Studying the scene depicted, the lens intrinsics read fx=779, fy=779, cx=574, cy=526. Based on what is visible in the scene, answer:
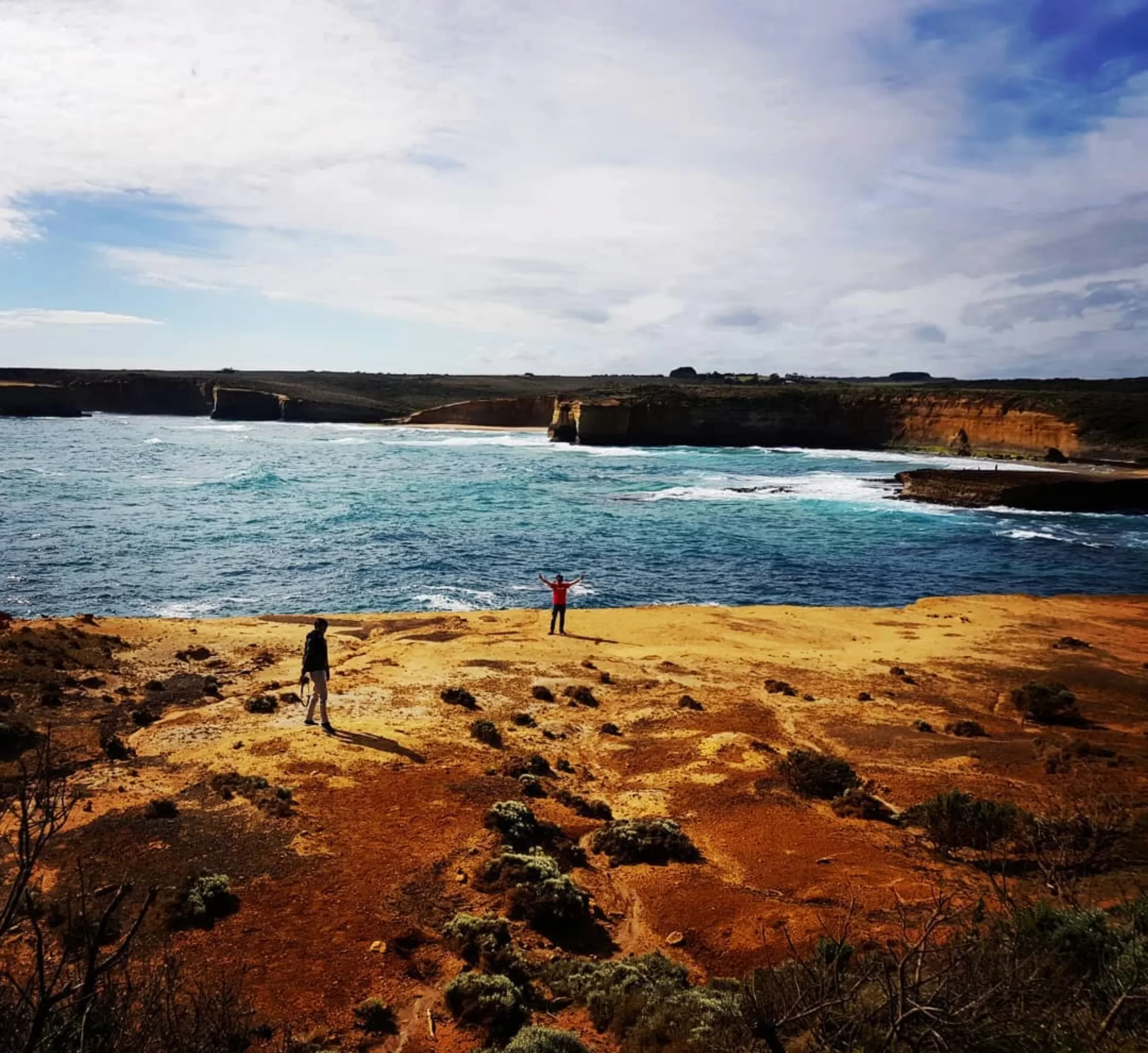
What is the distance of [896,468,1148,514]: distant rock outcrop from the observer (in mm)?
51906

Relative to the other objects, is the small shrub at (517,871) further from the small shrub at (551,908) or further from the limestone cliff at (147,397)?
the limestone cliff at (147,397)

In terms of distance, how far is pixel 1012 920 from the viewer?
760 cm

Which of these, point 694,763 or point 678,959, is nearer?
point 678,959

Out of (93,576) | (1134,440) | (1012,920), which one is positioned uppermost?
(1134,440)

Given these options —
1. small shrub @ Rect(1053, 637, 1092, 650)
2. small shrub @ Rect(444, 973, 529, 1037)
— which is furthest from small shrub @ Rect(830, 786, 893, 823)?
small shrub @ Rect(1053, 637, 1092, 650)

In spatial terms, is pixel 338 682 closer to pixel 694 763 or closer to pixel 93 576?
pixel 694 763

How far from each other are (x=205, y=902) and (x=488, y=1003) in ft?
12.4

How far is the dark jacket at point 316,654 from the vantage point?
14.5 metres

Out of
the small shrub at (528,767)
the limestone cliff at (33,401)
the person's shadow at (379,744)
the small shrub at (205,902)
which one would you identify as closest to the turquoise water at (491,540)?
the person's shadow at (379,744)

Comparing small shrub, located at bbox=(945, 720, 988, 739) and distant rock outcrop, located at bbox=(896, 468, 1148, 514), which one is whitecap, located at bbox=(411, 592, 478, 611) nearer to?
small shrub, located at bbox=(945, 720, 988, 739)

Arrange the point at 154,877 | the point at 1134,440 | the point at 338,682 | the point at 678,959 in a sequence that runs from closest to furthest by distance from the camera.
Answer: the point at 678,959 → the point at 154,877 → the point at 338,682 → the point at 1134,440

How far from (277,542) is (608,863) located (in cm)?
3205

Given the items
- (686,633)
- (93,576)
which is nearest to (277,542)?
(93,576)

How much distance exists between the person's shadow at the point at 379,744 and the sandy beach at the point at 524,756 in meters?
0.12
